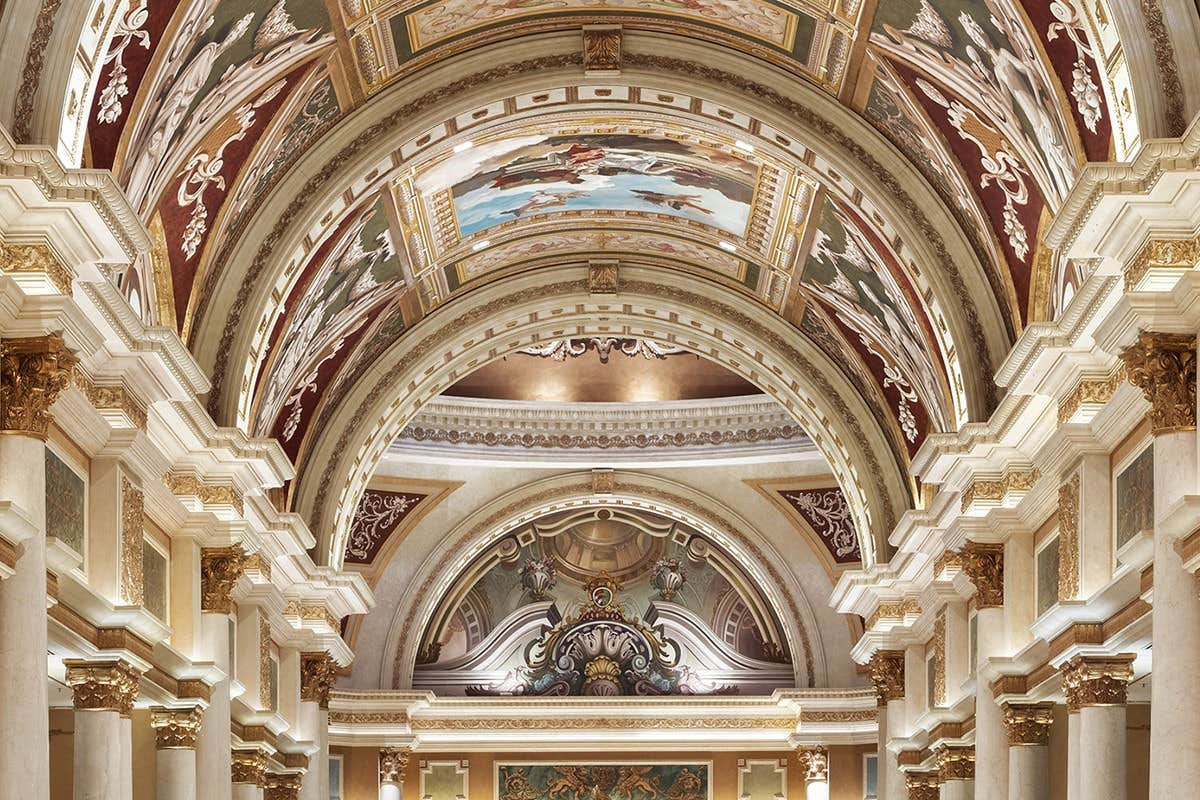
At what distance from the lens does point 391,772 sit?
31.4 metres

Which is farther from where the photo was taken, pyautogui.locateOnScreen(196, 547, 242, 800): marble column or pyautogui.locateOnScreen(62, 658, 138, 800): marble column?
pyautogui.locateOnScreen(196, 547, 242, 800): marble column

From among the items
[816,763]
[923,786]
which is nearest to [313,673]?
[923,786]

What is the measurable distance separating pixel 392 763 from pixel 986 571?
16.4m

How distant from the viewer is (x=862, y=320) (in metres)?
21.3

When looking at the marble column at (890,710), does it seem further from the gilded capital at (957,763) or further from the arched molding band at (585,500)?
the arched molding band at (585,500)

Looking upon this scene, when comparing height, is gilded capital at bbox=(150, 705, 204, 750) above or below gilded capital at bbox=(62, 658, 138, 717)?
below

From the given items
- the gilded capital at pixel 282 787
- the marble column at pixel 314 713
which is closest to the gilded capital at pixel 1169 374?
the gilded capital at pixel 282 787

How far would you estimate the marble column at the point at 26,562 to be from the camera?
10680 millimetres

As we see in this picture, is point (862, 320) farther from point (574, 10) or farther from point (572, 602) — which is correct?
point (572, 602)

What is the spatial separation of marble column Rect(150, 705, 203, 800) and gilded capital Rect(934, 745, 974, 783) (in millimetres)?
8362

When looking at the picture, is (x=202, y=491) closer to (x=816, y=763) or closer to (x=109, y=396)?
(x=109, y=396)

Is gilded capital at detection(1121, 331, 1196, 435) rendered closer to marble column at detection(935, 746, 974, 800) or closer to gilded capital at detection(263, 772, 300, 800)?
marble column at detection(935, 746, 974, 800)

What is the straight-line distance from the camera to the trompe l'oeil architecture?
1125 cm

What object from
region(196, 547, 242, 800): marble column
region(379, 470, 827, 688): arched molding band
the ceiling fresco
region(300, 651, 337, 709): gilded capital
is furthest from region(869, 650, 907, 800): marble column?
region(196, 547, 242, 800): marble column
